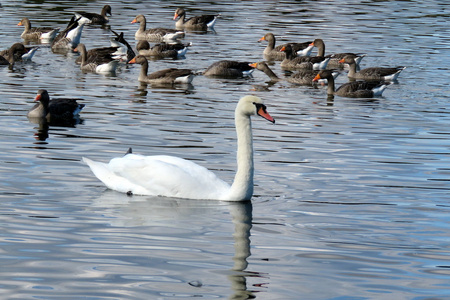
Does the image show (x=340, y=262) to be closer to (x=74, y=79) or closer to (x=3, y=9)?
(x=74, y=79)

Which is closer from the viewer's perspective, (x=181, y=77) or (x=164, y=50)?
(x=181, y=77)

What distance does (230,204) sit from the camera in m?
12.9

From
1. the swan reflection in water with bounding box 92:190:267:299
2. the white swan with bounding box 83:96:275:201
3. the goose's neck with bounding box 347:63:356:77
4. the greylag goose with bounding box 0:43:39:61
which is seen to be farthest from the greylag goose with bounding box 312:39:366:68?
the swan reflection in water with bounding box 92:190:267:299

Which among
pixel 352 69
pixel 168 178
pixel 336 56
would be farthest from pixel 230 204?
pixel 336 56

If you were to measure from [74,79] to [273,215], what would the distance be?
52.4 ft

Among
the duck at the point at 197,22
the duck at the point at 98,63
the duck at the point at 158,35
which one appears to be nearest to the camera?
the duck at the point at 98,63

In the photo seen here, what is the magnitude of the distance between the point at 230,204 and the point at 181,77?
1405 centimetres

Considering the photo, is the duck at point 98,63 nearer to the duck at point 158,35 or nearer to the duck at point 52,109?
the duck at point 52,109

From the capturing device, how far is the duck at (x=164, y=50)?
111 ft

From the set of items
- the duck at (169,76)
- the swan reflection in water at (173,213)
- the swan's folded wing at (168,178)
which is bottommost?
the duck at (169,76)

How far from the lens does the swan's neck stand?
12.9 meters

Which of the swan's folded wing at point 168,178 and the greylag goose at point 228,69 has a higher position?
the swan's folded wing at point 168,178

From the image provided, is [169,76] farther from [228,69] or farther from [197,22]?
[197,22]

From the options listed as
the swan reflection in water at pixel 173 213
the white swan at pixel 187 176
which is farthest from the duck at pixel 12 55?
the white swan at pixel 187 176
